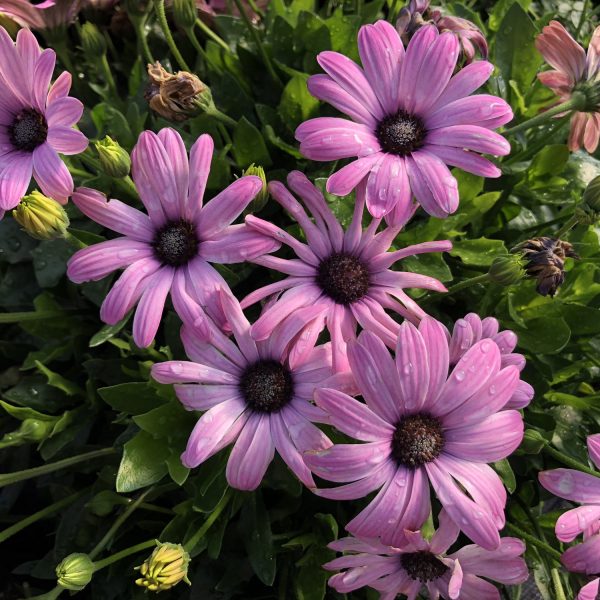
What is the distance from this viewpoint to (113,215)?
89cm

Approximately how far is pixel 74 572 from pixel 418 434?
0.50 meters

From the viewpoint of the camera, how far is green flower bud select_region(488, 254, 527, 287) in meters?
0.91

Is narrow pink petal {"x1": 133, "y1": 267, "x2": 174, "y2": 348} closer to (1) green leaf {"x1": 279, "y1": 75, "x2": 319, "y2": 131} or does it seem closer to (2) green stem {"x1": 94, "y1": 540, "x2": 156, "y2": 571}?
(2) green stem {"x1": 94, "y1": 540, "x2": 156, "y2": 571}

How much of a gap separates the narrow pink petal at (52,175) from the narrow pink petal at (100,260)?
0.28 feet

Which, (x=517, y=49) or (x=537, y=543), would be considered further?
(x=517, y=49)

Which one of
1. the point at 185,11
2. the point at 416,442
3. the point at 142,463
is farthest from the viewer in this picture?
the point at 185,11

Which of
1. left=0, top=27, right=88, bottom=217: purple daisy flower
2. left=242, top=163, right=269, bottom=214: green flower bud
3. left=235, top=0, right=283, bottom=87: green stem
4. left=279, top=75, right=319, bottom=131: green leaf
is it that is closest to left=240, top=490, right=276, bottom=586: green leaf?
left=242, top=163, right=269, bottom=214: green flower bud

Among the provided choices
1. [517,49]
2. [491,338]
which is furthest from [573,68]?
[491,338]

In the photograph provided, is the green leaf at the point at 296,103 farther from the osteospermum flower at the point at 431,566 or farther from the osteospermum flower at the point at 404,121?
the osteospermum flower at the point at 431,566

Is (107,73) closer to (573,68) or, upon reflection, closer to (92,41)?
(92,41)

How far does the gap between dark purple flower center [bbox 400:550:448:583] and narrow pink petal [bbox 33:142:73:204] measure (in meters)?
0.68

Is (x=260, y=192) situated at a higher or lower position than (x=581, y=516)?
higher

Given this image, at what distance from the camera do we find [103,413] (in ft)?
4.51

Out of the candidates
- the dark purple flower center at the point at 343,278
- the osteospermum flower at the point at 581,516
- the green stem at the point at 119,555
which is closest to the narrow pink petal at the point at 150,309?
the dark purple flower center at the point at 343,278
